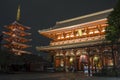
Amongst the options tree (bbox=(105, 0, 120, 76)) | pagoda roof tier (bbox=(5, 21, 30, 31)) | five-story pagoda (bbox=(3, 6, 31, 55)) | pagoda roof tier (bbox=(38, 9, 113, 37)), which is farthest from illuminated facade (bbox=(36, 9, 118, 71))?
pagoda roof tier (bbox=(5, 21, 30, 31))

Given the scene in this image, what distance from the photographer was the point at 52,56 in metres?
41.6

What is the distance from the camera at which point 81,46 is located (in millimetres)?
32125

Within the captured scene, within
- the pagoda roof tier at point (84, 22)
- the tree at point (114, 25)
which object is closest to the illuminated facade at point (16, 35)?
the pagoda roof tier at point (84, 22)

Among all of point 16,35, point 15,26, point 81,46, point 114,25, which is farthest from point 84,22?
point 15,26

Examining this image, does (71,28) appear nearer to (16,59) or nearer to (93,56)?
(93,56)

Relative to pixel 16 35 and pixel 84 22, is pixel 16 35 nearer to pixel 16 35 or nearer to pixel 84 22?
pixel 16 35

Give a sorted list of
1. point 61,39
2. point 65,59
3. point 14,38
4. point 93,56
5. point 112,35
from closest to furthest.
A: point 112,35 < point 93,56 < point 65,59 < point 61,39 < point 14,38

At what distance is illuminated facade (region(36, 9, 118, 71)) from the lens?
1272 inches

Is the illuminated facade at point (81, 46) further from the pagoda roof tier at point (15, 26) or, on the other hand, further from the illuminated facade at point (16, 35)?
the pagoda roof tier at point (15, 26)

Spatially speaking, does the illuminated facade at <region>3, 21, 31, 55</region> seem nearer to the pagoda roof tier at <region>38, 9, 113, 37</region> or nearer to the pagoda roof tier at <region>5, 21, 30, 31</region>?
the pagoda roof tier at <region>5, 21, 30, 31</region>

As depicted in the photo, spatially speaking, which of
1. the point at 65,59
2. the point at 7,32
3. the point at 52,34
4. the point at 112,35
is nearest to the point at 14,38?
the point at 7,32

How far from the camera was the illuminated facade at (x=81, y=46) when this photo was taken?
32.3 metres

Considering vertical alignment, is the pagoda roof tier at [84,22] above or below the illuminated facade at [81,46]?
above

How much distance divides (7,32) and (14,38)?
4.07 metres
